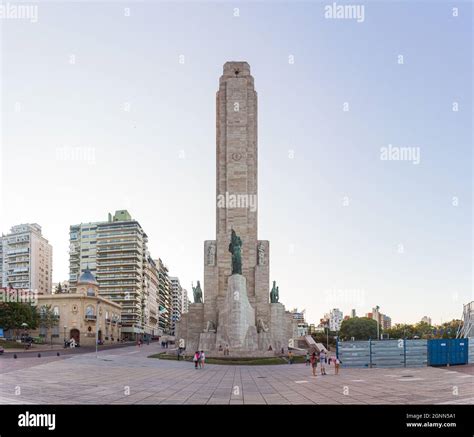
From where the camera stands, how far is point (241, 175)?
232 ft

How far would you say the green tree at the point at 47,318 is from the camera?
87500 millimetres

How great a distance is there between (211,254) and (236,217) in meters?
5.73

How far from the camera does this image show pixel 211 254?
2746 inches

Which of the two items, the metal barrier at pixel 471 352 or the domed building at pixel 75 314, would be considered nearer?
the metal barrier at pixel 471 352

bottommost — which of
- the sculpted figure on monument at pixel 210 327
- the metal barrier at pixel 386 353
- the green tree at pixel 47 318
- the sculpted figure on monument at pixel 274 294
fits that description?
the green tree at pixel 47 318

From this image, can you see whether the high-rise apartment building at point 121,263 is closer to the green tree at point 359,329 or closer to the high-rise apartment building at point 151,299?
the high-rise apartment building at point 151,299

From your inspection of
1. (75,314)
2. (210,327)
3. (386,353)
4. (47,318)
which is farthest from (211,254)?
(386,353)

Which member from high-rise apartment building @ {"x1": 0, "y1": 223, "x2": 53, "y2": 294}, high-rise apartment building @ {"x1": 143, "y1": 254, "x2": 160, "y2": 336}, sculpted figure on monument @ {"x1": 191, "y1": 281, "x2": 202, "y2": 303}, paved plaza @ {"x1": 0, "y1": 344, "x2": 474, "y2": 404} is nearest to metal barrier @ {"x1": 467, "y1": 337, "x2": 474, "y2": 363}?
paved plaza @ {"x1": 0, "y1": 344, "x2": 474, "y2": 404}

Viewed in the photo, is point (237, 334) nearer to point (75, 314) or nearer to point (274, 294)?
point (274, 294)

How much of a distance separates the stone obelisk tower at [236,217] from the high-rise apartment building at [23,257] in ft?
254

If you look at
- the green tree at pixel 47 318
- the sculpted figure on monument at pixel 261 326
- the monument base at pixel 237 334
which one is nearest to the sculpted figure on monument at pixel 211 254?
the sculpted figure on monument at pixel 261 326

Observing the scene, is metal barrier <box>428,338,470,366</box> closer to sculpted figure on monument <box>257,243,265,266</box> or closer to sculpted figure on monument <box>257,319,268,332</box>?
sculpted figure on monument <box>257,319,268,332</box>

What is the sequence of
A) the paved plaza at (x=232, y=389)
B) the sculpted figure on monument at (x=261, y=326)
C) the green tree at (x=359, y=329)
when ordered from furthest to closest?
the green tree at (x=359, y=329), the sculpted figure on monument at (x=261, y=326), the paved plaza at (x=232, y=389)
